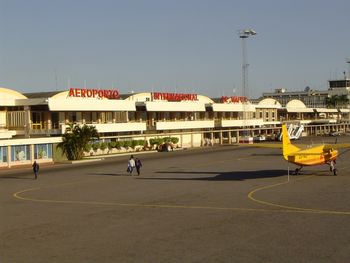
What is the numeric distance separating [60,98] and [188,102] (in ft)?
114

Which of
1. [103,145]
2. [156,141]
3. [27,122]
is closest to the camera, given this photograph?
[27,122]

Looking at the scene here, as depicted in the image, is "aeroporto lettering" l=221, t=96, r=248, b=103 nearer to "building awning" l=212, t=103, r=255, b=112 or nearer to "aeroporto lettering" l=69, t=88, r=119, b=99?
"building awning" l=212, t=103, r=255, b=112

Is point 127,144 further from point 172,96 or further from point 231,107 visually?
point 231,107

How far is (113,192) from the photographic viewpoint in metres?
37.6

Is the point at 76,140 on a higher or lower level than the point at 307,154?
higher

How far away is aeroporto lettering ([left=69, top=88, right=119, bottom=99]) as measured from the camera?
3238 inches

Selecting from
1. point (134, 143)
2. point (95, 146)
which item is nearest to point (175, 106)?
point (134, 143)

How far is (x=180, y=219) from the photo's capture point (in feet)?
84.0

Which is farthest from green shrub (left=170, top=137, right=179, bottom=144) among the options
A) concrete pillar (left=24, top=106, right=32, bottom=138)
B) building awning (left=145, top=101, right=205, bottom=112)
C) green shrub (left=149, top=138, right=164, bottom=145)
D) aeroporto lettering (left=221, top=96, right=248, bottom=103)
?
concrete pillar (left=24, top=106, right=32, bottom=138)

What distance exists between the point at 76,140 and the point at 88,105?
1047 centimetres

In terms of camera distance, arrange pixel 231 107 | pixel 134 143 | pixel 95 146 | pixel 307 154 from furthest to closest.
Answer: pixel 231 107 < pixel 134 143 < pixel 95 146 < pixel 307 154

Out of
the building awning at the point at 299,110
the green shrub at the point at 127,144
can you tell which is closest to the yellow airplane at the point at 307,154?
the green shrub at the point at 127,144

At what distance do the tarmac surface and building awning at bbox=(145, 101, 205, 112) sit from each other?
49960 millimetres

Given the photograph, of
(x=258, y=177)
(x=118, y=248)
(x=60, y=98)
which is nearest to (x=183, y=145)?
(x=60, y=98)
